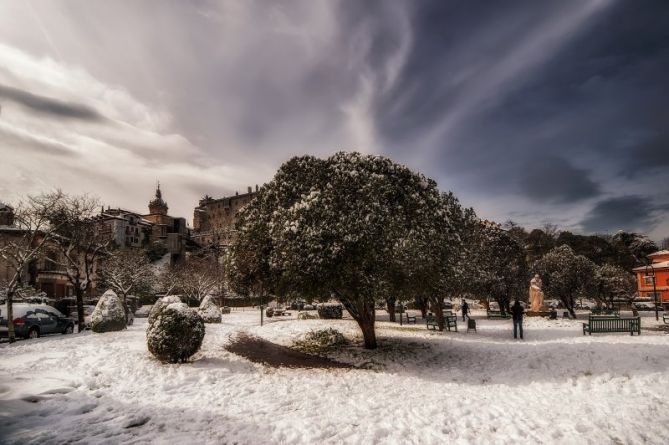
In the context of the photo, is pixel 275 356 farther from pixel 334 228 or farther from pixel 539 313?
pixel 539 313

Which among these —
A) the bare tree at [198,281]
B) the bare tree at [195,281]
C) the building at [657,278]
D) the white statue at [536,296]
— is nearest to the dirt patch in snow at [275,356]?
the white statue at [536,296]

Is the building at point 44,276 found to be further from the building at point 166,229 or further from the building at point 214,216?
the building at point 214,216

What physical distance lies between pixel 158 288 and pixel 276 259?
55.6 metres

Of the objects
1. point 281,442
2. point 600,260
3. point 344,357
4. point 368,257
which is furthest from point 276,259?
point 600,260

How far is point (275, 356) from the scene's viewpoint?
1598 centimetres

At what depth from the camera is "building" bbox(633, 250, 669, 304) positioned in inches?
1977

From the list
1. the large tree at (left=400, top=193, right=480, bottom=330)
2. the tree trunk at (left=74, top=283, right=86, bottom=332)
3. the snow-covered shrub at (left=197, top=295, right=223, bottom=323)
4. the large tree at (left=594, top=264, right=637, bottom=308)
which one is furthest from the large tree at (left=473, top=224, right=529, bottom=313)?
the tree trunk at (left=74, top=283, right=86, bottom=332)

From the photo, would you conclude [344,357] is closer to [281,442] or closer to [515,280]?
[281,442]

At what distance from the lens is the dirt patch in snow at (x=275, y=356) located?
14453mm

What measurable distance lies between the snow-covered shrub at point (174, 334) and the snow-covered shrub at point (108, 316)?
31.2 feet

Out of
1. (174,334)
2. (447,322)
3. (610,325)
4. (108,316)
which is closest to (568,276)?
(610,325)

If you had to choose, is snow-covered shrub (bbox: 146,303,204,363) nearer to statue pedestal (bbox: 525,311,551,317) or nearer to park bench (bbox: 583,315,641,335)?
park bench (bbox: 583,315,641,335)

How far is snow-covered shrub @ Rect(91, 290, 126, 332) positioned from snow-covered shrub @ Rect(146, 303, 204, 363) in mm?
9520

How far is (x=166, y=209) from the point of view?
110500mm
